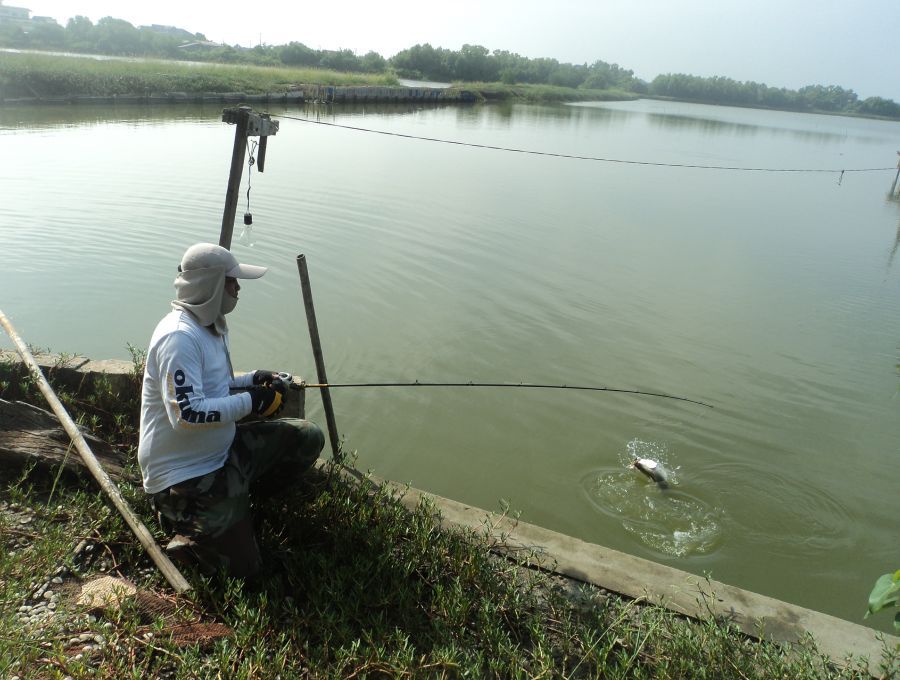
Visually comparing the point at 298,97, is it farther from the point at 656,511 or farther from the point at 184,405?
the point at 184,405

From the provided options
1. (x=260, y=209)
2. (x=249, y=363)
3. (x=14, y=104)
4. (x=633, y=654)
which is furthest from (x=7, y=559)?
(x=14, y=104)

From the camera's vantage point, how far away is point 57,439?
3.41m

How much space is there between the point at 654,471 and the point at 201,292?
359cm

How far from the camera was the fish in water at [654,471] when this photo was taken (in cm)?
481

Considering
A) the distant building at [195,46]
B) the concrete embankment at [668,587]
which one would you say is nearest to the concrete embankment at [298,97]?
the concrete embankment at [668,587]

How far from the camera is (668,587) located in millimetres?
3002

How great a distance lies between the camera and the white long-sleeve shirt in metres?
2.58

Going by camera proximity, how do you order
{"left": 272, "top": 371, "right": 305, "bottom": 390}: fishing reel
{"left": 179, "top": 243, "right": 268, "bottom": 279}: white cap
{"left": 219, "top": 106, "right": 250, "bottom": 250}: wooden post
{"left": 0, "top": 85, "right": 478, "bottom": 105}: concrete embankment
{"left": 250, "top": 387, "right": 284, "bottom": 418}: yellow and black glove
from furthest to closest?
{"left": 0, "top": 85, "right": 478, "bottom": 105}: concrete embankment < {"left": 219, "top": 106, "right": 250, "bottom": 250}: wooden post < {"left": 272, "top": 371, "right": 305, "bottom": 390}: fishing reel < {"left": 250, "top": 387, "right": 284, "bottom": 418}: yellow and black glove < {"left": 179, "top": 243, "right": 268, "bottom": 279}: white cap

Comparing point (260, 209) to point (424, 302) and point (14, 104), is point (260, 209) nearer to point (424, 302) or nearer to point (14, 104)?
point (424, 302)

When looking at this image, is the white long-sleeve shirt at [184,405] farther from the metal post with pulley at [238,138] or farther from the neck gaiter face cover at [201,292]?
the metal post with pulley at [238,138]

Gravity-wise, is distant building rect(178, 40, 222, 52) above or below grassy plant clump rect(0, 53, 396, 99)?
above

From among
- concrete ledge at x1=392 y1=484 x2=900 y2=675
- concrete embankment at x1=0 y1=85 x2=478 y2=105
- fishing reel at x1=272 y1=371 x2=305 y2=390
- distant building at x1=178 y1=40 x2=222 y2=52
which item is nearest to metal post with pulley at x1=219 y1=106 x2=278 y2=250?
fishing reel at x1=272 y1=371 x2=305 y2=390

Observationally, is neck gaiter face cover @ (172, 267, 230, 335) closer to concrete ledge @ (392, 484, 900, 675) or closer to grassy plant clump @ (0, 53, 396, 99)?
concrete ledge @ (392, 484, 900, 675)

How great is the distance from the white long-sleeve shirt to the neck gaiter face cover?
4 cm
